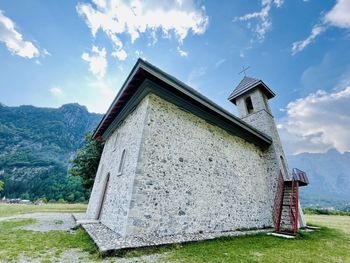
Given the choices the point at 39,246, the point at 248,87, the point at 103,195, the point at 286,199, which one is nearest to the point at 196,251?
the point at 39,246

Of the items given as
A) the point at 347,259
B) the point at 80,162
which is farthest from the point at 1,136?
the point at 347,259

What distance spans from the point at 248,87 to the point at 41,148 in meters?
109

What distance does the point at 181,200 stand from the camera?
605 centimetres

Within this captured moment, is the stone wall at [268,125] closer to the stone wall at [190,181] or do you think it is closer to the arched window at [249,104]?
the arched window at [249,104]

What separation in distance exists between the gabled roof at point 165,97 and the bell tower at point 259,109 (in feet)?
7.69

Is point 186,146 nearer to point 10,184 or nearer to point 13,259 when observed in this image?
point 13,259

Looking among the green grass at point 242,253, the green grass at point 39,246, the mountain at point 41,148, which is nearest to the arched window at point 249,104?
the green grass at point 242,253

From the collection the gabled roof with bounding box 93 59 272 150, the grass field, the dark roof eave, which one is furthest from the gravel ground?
the dark roof eave

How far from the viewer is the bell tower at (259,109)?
1136 cm

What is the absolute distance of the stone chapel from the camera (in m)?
5.32

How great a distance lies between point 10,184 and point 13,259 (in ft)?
262

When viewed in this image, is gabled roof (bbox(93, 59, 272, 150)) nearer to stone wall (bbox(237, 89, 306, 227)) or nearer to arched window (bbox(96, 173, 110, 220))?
stone wall (bbox(237, 89, 306, 227))

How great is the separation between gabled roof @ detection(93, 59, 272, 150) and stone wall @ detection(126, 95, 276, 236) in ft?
1.09

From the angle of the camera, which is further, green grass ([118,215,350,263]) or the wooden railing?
the wooden railing
